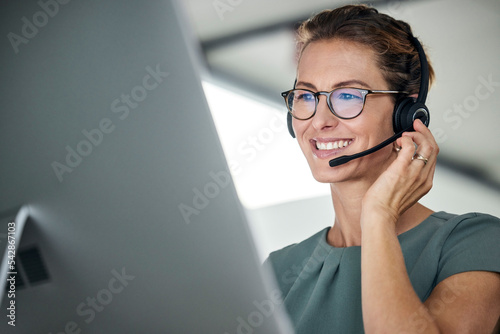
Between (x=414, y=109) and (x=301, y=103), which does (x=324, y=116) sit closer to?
(x=301, y=103)

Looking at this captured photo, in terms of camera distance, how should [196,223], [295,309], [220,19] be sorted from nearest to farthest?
[196,223] → [295,309] → [220,19]

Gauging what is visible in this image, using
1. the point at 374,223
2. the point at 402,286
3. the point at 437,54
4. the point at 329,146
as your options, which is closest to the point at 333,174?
the point at 329,146

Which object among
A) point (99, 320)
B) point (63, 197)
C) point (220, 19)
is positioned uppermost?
point (220, 19)

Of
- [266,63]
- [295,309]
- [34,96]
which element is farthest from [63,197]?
[266,63]

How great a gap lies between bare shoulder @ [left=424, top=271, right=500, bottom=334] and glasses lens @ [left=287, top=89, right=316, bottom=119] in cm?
56

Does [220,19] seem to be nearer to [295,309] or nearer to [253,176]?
[253,176]

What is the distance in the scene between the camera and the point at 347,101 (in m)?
1.21

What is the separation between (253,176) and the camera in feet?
7.22

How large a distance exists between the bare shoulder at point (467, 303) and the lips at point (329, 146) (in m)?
0.43

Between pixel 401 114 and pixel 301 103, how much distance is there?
0.91ft

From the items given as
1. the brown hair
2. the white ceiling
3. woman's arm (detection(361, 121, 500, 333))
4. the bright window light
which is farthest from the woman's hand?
the bright window light

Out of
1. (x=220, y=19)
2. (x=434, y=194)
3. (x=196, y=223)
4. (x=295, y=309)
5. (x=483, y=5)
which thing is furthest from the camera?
(x=220, y=19)

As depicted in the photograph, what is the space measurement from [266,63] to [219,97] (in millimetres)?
275

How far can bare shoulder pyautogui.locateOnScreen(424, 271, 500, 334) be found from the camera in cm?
86
